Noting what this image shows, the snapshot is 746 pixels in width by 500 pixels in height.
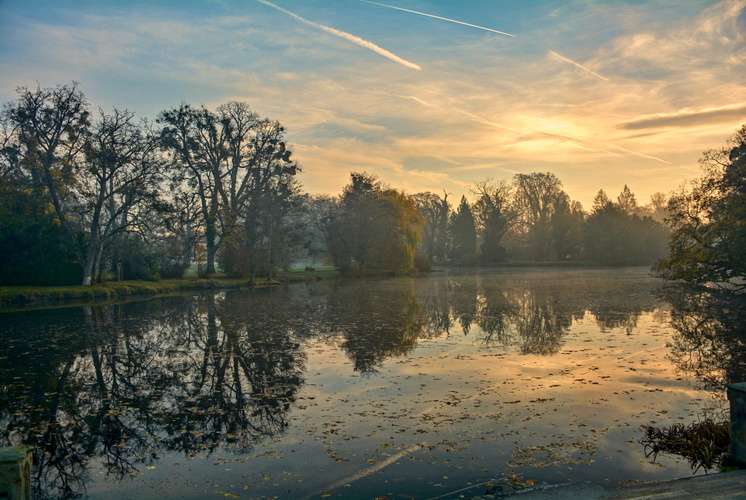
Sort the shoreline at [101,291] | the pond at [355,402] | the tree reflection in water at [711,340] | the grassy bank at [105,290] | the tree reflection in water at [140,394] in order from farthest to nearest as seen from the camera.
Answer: the grassy bank at [105,290] → the shoreline at [101,291] → the tree reflection in water at [711,340] → the tree reflection in water at [140,394] → the pond at [355,402]

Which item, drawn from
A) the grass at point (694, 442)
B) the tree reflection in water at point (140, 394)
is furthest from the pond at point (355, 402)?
the grass at point (694, 442)

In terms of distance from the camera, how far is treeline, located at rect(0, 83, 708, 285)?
30594 mm

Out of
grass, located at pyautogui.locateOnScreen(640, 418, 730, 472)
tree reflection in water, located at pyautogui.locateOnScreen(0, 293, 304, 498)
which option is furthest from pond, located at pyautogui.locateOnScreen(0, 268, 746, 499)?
grass, located at pyautogui.locateOnScreen(640, 418, 730, 472)

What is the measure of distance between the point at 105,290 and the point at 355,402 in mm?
28065

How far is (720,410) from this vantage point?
7898 mm

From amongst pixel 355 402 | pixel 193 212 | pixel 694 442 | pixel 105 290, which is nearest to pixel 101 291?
pixel 105 290

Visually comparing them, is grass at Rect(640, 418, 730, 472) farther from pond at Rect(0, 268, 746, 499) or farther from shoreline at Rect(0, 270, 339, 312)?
shoreline at Rect(0, 270, 339, 312)

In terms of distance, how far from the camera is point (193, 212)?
1812 inches

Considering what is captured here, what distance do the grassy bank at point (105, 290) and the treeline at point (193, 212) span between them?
4.20ft

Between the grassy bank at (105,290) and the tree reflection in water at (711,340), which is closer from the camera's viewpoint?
the tree reflection in water at (711,340)

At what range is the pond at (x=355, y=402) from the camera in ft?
19.5

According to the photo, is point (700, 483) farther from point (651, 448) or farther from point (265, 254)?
point (265, 254)

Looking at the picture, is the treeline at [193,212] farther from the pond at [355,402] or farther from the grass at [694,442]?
the grass at [694,442]

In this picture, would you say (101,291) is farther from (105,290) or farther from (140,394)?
(140,394)
